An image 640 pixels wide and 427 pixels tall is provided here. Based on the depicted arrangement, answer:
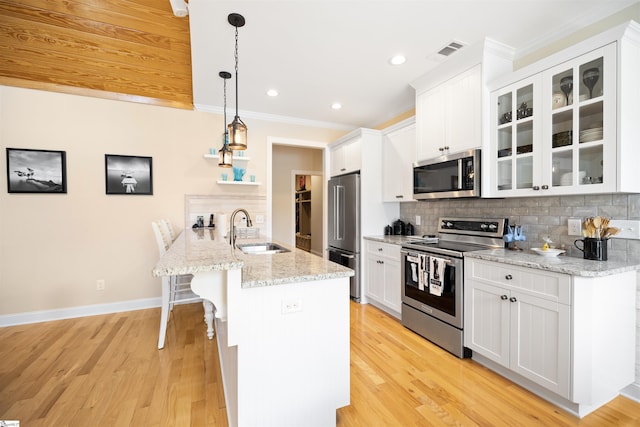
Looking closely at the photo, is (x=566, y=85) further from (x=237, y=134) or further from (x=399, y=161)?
(x=237, y=134)

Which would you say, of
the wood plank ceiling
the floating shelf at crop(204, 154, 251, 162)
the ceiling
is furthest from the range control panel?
the wood plank ceiling

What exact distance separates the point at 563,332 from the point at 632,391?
0.76 metres

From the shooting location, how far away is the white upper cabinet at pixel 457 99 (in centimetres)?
240

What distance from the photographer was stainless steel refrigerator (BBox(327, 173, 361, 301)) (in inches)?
145

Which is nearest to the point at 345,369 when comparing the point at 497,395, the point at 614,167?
the point at 497,395

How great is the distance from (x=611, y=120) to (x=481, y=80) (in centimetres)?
97

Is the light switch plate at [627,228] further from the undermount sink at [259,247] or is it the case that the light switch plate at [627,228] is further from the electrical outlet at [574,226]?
the undermount sink at [259,247]

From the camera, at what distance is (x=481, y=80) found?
2400 millimetres

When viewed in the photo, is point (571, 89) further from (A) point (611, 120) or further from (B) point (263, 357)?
(B) point (263, 357)

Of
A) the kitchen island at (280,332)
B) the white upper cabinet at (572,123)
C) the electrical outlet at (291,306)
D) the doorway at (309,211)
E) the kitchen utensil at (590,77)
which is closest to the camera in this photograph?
the kitchen island at (280,332)

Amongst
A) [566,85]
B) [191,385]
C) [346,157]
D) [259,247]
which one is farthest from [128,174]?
[566,85]

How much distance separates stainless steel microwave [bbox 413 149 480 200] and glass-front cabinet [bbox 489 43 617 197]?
15cm

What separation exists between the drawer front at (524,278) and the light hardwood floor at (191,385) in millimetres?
694

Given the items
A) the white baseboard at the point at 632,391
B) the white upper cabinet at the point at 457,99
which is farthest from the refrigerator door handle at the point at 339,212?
the white baseboard at the point at 632,391
